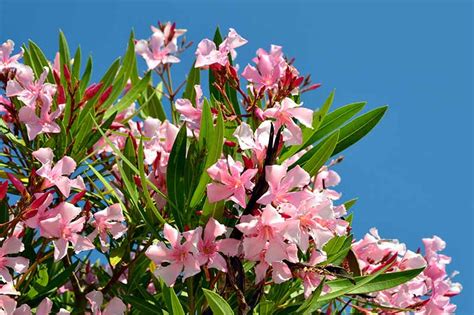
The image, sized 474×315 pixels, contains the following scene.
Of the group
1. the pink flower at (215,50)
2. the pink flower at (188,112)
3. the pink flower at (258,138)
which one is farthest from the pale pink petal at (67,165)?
the pink flower at (258,138)

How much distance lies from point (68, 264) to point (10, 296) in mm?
252

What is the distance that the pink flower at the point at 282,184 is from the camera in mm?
1354

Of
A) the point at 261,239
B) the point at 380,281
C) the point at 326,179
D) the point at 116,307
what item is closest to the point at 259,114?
the point at 261,239

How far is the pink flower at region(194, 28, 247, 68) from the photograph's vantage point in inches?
67.1

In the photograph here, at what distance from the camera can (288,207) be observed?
4.61 feet

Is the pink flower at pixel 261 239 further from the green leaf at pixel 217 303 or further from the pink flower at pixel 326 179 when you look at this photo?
the pink flower at pixel 326 179

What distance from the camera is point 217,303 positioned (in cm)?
137

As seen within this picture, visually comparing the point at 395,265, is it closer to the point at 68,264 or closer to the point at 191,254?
the point at 191,254

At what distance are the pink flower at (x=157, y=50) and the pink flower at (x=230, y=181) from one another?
117cm

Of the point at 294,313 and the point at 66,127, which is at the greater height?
the point at 66,127

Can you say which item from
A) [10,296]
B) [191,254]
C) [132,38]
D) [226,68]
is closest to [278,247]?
[191,254]

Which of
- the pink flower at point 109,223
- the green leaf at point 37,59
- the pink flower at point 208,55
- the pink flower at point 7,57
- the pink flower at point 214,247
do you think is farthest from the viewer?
the green leaf at point 37,59

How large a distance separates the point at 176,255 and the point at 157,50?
1.25 metres

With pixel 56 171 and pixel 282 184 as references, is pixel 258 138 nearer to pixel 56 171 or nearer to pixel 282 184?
pixel 282 184
